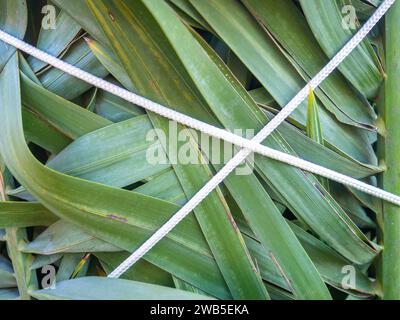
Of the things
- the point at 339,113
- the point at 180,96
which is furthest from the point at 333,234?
the point at 180,96

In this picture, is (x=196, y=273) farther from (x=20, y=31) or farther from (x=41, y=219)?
(x=20, y=31)

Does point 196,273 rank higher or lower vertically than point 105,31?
lower

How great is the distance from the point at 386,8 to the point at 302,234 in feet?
0.98

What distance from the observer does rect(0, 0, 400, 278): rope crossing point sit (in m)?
0.48

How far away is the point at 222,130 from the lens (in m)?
0.48

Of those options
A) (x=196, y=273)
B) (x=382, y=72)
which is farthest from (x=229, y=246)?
Answer: (x=382, y=72)

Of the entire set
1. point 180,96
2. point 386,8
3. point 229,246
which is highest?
point 386,8

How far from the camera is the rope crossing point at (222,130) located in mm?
480

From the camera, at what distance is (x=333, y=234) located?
0.52m

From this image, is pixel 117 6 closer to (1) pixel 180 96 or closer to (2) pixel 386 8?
(1) pixel 180 96

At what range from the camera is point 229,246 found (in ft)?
1.66

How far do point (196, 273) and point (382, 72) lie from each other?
0.35 metres
